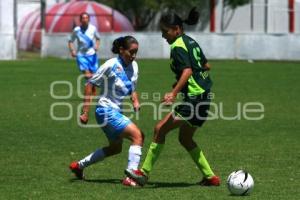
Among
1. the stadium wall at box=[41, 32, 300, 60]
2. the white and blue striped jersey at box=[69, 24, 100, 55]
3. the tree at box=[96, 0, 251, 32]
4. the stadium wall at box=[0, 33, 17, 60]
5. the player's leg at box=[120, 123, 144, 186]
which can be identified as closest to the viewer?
the player's leg at box=[120, 123, 144, 186]

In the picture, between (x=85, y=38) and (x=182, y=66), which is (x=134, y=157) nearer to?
(x=182, y=66)

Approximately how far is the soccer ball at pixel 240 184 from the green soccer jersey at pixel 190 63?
110cm

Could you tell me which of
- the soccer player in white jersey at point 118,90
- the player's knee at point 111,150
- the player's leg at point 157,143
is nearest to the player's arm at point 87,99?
the soccer player in white jersey at point 118,90

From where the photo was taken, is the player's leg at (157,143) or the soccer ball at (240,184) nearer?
the soccer ball at (240,184)

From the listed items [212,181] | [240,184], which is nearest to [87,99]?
[212,181]

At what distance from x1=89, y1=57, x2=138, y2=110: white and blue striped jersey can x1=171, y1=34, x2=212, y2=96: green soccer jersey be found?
63 cm

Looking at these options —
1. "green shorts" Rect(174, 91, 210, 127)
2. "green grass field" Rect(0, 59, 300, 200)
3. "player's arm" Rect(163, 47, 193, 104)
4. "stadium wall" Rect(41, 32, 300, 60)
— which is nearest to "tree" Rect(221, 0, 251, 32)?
"stadium wall" Rect(41, 32, 300, 60)

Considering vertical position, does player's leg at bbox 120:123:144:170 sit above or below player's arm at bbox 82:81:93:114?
below

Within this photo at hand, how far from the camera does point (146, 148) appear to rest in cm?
1434

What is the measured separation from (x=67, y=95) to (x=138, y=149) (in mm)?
14488

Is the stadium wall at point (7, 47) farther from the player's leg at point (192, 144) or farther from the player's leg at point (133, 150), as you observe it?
the player's leg at point (192, 144)

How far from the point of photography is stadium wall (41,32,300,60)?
46.2 meters

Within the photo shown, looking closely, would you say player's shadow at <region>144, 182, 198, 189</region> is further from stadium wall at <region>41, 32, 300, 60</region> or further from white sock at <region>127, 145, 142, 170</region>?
stadium wall at <region>41, 32, 300, 60</region>

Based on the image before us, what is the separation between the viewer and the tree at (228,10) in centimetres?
6075
